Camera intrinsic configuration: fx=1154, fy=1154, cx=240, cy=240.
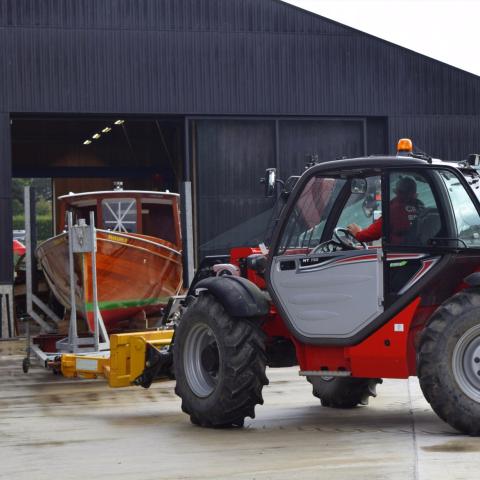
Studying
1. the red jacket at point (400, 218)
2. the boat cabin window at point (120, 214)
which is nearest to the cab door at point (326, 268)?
the red jacket at point (400, 218)

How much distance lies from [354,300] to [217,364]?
4.61 ft

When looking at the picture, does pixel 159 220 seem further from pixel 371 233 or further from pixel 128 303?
pixel 371 233

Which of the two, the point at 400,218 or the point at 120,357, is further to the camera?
the point at 120,357

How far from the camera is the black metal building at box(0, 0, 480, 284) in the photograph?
70.7 feet

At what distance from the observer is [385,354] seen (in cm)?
866

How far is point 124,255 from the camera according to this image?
712 inches

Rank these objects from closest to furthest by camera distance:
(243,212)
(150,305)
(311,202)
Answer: (311,202), (150,305), (243,212)

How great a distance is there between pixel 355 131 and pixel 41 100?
21.0 feet

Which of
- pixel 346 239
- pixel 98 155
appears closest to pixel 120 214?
pixel 346 239

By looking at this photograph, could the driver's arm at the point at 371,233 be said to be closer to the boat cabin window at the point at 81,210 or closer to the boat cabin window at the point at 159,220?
the boat cabin window at the point at 159,220

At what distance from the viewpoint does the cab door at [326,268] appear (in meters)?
8.88

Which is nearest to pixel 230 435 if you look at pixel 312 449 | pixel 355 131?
pixel 312 449

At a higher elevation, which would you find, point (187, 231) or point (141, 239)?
point (187, 231)

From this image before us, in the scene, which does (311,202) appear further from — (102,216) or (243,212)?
(243,212)
